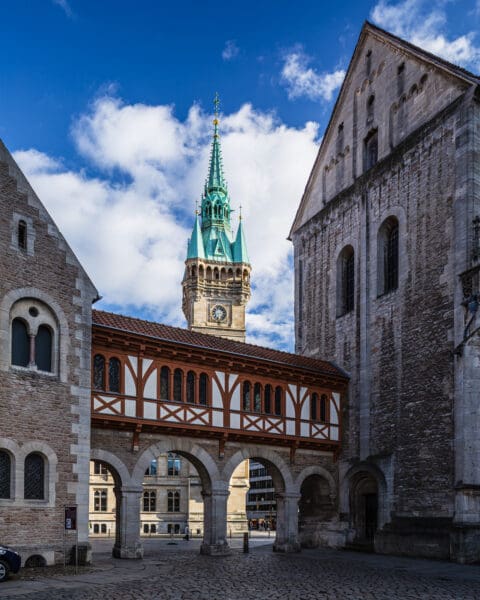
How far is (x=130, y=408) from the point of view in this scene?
79.5ft

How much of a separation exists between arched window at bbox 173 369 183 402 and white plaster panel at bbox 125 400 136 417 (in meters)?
A: 1.85

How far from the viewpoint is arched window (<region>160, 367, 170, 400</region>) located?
25.4m

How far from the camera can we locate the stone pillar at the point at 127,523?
24.0 meters

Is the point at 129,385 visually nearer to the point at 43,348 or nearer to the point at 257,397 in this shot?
the point at 43,348

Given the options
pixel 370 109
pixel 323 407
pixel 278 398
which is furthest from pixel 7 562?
pixel 370 109

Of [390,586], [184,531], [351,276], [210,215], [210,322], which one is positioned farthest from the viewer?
[210,215]

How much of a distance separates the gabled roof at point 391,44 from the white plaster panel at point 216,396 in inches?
542

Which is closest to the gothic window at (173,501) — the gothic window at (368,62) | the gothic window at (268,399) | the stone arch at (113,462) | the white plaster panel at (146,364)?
the gothic window at (268,399)

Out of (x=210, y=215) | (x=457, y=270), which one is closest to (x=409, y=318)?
(x=457, y=270)

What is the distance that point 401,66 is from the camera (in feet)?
101

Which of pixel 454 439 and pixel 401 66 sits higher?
pixel 401 66

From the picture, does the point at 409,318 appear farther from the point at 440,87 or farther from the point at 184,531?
the point at 184,531

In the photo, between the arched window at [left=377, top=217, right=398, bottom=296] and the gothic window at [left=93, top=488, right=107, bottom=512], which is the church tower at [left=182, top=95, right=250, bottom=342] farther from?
the arched window at [left=377, top=217, right=398, bottom=296]

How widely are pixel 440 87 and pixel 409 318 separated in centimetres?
919
